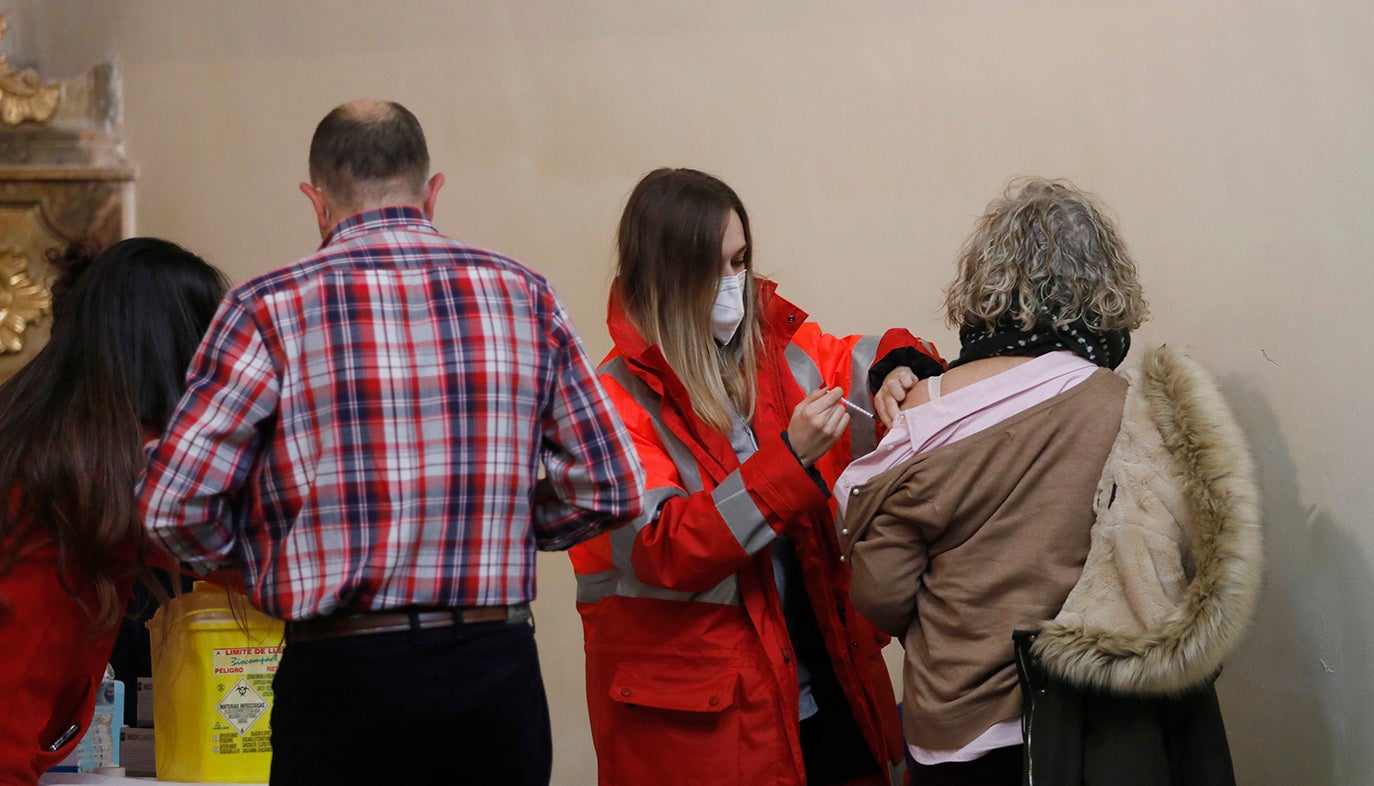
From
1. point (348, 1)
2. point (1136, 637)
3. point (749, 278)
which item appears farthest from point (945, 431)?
point (348, 1)

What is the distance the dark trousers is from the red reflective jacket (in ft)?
1.79

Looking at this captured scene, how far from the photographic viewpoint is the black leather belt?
169cm

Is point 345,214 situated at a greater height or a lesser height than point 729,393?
greater

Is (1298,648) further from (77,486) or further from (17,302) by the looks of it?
(17,302)

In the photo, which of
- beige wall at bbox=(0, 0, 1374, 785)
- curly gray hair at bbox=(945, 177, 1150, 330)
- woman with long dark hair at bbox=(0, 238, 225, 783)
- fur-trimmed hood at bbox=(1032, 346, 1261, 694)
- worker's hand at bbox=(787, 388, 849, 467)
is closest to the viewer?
fur-trimmed hood at bbox=(1032, 346, 1261, 694)

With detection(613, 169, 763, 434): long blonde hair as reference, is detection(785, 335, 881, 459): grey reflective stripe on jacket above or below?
below

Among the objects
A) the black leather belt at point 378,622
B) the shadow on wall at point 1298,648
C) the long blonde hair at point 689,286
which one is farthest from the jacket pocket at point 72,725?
the shadow on wall at point 1298,648

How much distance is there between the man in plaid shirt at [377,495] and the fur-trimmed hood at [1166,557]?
799 mm

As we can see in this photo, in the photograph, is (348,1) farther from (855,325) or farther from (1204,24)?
(1204,24)

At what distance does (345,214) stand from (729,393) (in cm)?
85

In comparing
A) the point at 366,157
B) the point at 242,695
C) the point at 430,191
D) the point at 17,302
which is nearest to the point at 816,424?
the point at 430,191

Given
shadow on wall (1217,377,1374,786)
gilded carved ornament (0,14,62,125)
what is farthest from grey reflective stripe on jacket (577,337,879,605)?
gilded carved ornament (0,14,62,125)

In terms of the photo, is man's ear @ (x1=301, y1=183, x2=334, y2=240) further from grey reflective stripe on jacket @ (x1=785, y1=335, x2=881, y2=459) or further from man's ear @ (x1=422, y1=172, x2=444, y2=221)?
grey reflective stripe on jacket @ (x1=785, y1=335, x2=881, y2=459)

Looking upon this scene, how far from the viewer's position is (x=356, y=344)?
5.59ft
